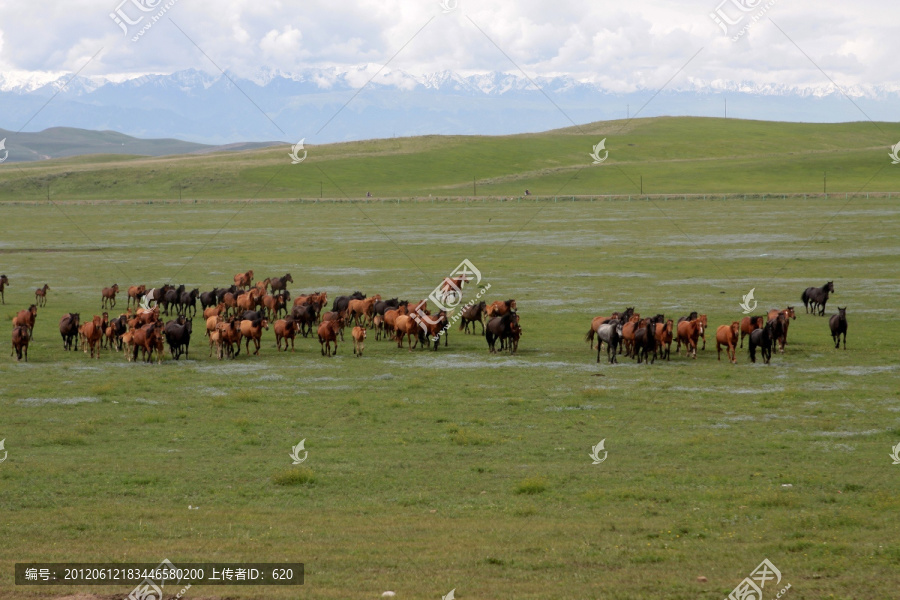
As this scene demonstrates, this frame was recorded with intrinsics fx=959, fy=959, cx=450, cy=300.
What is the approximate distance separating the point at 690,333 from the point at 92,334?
661 inches

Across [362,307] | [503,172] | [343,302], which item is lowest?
[362,307]

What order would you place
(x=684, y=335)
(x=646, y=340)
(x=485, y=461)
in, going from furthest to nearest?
(x=684, y=335) < (x=646, y=340) < (x=485, y=461)

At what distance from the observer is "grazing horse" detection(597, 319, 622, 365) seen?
25922 millimetres

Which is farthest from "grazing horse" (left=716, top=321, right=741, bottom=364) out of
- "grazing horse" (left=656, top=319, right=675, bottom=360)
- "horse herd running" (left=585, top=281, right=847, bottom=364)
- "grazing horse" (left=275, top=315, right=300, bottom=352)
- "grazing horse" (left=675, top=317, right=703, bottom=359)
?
"grazing horse" (left=275, top=315, right=300, bottom=352)

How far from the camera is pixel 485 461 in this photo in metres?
16.4

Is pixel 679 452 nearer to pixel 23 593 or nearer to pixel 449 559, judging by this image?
pixel 449 559

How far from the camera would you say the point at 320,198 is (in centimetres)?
12925

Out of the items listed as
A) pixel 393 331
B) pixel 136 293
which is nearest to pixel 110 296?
pixel 136 293

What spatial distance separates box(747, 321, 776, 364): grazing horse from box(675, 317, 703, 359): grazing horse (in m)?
1.43

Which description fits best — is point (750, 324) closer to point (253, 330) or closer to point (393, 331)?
point (393, 331)

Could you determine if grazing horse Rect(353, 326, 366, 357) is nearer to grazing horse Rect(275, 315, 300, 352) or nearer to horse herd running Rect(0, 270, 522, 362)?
horse herd running Rect(0, 270, 522, 362)

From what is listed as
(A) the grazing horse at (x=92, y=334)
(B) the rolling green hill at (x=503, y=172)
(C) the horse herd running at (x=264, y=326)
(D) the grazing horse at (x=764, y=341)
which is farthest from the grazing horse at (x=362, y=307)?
(B) the rolling green hill at (x=503, y=172)

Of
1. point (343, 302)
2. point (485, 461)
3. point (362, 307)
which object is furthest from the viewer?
point (343, 302)

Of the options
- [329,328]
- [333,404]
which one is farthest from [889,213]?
[333,404]
